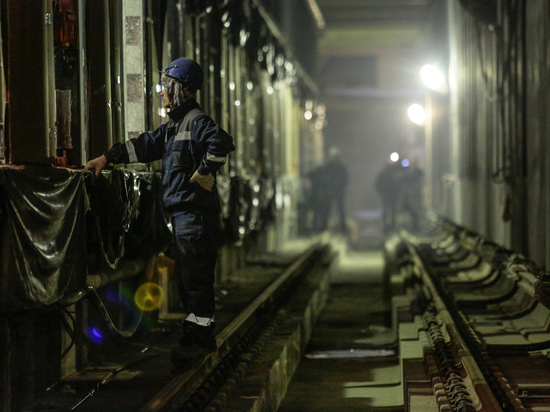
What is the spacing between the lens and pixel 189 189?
19.2 feet

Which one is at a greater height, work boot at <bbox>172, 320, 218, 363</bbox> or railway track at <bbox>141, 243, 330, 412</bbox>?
work boot at <bbox>172, 320, 218, 363</bbox>

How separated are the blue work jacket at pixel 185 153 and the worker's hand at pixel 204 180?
30mm

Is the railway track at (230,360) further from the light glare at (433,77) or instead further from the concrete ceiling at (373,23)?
the concrete ceiling at (373,23)

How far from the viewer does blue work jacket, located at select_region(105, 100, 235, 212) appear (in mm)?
5824

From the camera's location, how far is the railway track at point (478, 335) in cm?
517

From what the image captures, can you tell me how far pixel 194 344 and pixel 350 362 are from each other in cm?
249

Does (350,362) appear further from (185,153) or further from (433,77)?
(433,77)

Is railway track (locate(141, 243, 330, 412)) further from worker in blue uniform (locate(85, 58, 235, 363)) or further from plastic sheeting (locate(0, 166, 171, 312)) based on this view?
plastic sheeting (locate(0, 166, 171, 312))

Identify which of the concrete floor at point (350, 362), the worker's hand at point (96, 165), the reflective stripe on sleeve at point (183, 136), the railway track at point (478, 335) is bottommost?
the concrete floor at point (350, 362)

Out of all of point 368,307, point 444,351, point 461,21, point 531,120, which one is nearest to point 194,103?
point 444,351

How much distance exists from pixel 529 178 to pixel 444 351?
441 centimetres

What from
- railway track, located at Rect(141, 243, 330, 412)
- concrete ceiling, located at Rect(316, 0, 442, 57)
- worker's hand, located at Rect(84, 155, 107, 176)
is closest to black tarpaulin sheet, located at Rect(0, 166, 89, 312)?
worker's hand, located at Rect(84, 155, 107, 176)

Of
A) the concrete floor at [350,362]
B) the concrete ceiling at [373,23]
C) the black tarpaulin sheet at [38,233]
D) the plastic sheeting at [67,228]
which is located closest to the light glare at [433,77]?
the concrete ceiling at [373,23]

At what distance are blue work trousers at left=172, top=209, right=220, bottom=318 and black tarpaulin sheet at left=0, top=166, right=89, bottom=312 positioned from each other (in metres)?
0.64
